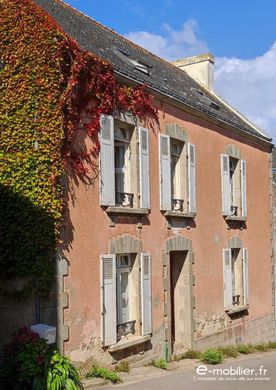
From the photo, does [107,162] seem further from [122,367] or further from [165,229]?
[122,367]

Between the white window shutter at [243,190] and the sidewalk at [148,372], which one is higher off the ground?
the white window shutter at [243,190]

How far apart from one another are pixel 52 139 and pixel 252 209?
895 cm

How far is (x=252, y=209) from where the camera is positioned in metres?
16.2

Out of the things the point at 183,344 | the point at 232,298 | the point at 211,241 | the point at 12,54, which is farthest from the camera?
the point at 232,298

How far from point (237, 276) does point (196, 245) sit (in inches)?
113

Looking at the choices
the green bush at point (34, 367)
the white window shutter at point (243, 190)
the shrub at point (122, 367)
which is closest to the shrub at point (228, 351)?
the white window shutter at point (243, 190)

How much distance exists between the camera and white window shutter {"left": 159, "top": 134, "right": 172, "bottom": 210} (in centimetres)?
1146

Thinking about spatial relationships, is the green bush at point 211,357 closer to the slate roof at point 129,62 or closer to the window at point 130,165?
the window at point 130,165

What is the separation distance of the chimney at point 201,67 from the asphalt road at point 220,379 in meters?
9.72

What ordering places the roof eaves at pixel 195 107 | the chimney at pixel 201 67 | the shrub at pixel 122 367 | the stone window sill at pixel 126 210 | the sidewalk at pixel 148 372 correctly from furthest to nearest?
the chimney at pixel 201 67 → the roof eaves at pixel 195 107 → the stone window sill at pixel 126 210 → the shrub at pixel 122 367 → the sidewalk at pixel 148 372

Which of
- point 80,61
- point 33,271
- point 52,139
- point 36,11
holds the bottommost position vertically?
point 33,271

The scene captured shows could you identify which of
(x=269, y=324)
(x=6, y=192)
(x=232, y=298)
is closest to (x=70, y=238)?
(x=6, y=192)

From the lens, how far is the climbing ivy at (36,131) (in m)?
8.62

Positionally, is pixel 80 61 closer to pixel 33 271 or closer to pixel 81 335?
pixel 33 271
